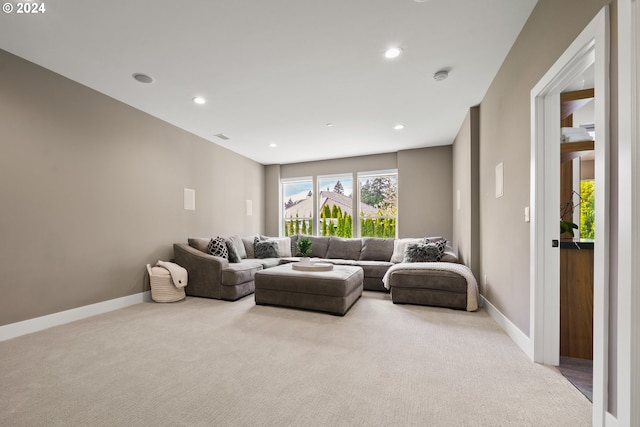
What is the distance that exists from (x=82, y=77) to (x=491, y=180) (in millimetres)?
4749

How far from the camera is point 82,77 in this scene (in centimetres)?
291

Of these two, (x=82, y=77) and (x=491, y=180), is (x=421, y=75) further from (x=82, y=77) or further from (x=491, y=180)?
(x=82, y=77)

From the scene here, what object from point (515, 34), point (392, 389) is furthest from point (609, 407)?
point (515, 34)

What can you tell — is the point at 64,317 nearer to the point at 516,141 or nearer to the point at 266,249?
the point at 266,249

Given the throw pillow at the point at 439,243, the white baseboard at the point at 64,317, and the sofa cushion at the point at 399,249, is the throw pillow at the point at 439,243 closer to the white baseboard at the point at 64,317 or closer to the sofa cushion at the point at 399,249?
the sofa cushion at the point at 399,249

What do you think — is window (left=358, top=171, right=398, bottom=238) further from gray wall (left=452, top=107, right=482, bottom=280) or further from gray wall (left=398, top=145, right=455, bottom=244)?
gray wall (left=452, top=107, right=482, bottom=280)

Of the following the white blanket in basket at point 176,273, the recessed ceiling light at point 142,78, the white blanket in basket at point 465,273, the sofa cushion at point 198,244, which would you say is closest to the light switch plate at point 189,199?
the sofa cushion at point 198,244

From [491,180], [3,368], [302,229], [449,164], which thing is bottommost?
[3,368]

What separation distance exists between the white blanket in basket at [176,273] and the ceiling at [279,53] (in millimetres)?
2206

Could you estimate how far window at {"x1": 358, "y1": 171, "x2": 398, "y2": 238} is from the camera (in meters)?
5.95

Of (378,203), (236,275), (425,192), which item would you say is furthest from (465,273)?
(236,275)

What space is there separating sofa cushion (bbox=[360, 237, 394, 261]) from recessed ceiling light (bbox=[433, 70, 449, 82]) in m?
3.19

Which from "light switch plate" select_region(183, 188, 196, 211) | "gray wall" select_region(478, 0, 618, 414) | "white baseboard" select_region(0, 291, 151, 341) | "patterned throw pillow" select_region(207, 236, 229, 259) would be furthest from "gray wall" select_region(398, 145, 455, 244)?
"white baseboard" select_region(0, 291, 151, 341)

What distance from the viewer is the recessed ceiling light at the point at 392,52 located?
2438 mm
